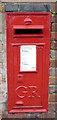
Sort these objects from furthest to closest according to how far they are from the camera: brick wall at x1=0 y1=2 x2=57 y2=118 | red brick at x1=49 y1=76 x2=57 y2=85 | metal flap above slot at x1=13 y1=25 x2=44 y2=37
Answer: red brick at x1=49 y1=76 x2=57 y2=85, brick wall at x1=0 y1=2 x2=57 y2=118, metal flap above slot at x1=13 y1=25 x2=44 y2=37

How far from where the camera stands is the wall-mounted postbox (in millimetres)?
2457

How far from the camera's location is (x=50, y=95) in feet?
9.04

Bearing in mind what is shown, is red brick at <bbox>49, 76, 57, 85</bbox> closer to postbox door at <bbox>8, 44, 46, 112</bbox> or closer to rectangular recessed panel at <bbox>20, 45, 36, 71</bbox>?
postbox door at <bbox>8, 44, 46, 112</bbox>

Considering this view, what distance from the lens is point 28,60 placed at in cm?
254

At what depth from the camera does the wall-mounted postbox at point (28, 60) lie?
2.46 m

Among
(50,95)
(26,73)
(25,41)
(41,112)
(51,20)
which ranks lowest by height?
(41,112)

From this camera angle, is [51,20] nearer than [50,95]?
Yes

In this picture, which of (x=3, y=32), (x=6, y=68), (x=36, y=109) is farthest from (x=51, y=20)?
(x=36, y=109)

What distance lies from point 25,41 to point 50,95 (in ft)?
2.58

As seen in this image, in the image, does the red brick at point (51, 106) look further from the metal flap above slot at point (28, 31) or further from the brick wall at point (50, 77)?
the metal flap above slot at point (28, 31)

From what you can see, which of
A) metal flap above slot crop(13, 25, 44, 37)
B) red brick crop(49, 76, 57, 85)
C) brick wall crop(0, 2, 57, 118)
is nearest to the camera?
metal flap above slot crop(13, 25, 44, 37)

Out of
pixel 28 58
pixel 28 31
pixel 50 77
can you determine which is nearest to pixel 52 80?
pixel 50 77

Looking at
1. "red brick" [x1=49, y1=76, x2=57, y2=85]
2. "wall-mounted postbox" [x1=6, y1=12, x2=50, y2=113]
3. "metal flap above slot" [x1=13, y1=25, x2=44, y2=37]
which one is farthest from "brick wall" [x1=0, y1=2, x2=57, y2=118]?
"metal flap above slot" [x1=13, y1=25, x2=44, y2=37]

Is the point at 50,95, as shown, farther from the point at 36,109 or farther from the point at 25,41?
the point at 25,41
